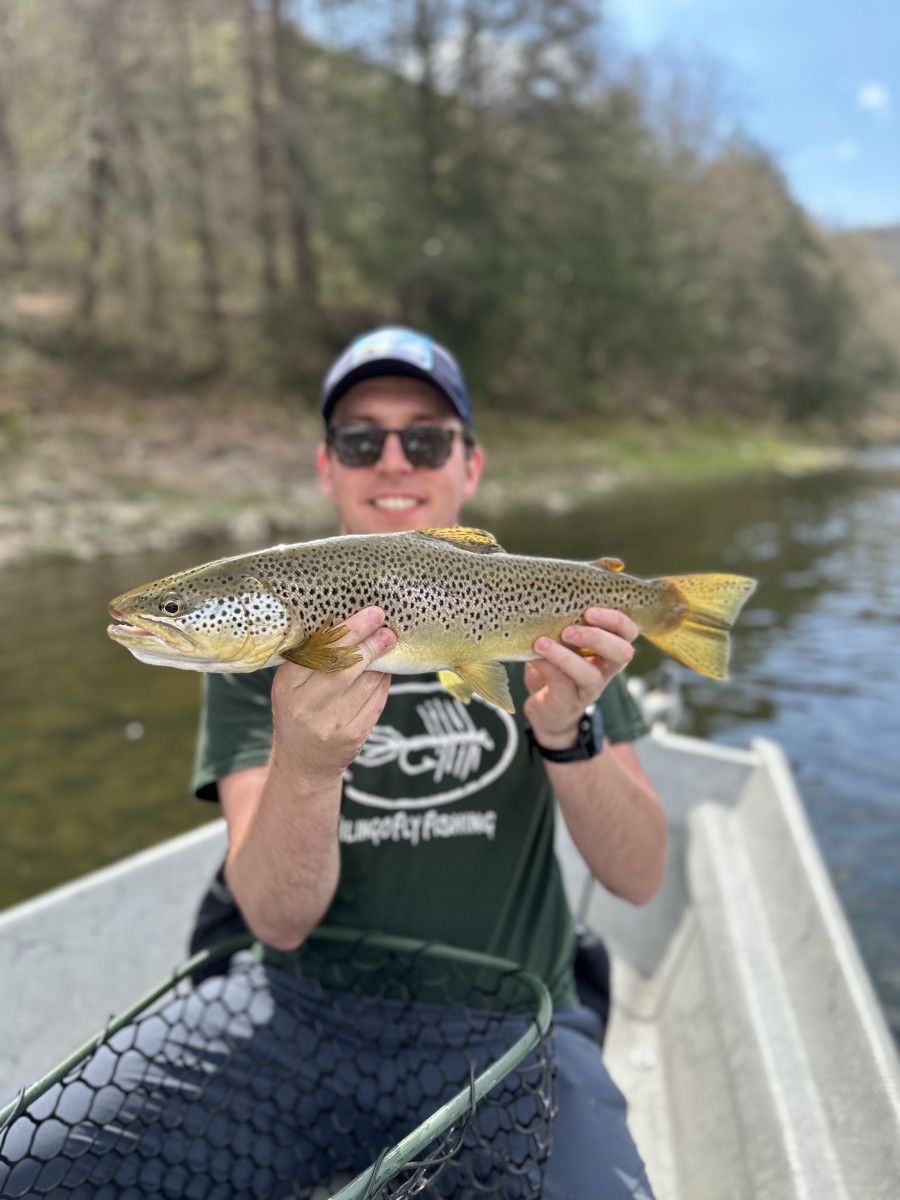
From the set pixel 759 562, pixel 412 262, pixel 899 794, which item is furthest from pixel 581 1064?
pixel 412 262

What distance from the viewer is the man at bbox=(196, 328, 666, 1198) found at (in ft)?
7.72

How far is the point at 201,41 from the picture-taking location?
29094mm

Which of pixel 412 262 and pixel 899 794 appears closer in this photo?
pixel 899 794

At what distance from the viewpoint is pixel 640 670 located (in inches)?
475

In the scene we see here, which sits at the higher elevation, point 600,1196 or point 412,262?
point 412,262

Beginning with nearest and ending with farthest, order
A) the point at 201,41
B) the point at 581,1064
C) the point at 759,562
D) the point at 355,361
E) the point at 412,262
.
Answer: the point at 581,1064
the point at 355,361
the point at 759,562
the point at 201,41
the point at 412,262

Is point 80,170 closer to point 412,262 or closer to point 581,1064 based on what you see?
point 412,262

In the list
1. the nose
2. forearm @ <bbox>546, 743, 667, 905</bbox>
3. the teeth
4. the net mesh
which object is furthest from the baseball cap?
the net mesh

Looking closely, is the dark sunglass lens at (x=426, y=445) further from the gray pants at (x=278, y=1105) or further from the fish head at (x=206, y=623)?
the gray pants at (x=278, y=1105)

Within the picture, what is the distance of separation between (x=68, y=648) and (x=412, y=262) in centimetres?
2430

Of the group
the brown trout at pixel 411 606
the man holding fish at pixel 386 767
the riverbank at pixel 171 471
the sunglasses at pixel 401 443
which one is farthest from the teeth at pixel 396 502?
the riverbank at pixel 171 471

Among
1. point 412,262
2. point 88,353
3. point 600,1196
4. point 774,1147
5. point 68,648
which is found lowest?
point 68,648

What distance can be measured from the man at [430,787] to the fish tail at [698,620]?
299mm

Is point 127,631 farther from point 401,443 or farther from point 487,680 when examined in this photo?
point 401,443
